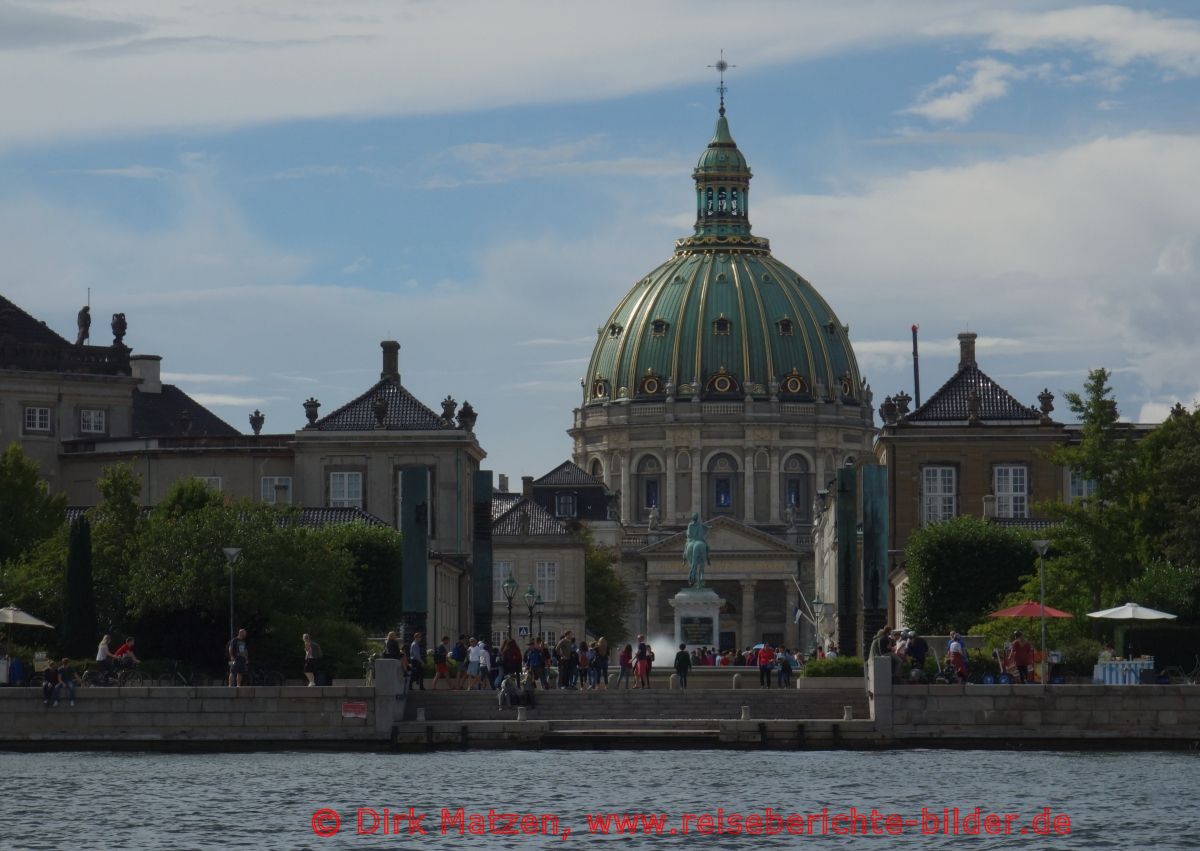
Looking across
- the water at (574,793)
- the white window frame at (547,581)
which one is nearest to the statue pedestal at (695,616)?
the white window frame at (547,581)

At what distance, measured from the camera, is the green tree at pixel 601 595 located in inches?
6663

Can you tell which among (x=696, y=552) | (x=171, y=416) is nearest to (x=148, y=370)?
(x=171, y=416)

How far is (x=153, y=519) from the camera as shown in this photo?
84.6m

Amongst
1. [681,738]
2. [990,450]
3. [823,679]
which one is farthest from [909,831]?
[990,450]

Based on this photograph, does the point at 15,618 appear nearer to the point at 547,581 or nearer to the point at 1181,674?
the point at 1181,674

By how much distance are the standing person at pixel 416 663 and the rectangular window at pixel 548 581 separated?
8838cm

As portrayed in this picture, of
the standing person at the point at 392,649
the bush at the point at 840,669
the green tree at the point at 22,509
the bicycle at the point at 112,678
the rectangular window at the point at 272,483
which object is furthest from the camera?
the rectangular window at the point at 272,483

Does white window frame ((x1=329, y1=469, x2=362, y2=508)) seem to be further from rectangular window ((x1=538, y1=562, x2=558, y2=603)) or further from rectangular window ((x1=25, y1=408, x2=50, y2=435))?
Answer: rectangular window ((x1=538, y1=562, x2=558, y2=603))

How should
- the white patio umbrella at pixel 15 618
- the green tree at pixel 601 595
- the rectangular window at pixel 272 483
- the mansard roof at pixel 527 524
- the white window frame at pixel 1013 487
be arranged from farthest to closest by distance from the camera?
the green tree at pixel 601 595 → the mansard roof at pixel 527 524 → the rectangular window at pixel 272 483 → the white window frame at pixel 1013 487 → the white patio umbrella at pixel 15 618

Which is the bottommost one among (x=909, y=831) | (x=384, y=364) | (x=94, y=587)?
(x=909, y=831)

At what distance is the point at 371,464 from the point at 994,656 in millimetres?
45430

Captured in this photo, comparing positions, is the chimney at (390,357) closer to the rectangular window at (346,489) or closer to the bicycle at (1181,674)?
the rectangular window at (346,489)

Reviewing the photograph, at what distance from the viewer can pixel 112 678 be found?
67.6 metres

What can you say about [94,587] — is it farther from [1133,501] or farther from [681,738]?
[1133,501]
